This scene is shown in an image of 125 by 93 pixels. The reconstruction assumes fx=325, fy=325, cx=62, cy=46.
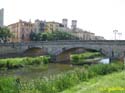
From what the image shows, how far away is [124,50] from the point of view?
6456cm

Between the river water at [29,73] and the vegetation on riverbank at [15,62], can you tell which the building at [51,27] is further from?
the river water at [29,73]

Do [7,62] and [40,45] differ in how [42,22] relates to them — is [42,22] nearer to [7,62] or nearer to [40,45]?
[40,45]

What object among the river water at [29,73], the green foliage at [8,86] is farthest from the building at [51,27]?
the green foliage at [8,86]

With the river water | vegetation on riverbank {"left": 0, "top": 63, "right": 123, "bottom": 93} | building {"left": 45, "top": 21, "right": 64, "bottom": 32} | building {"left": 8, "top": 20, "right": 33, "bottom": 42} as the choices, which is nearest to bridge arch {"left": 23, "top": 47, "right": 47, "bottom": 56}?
the river water

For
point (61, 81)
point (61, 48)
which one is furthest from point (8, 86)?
point (61, 48)

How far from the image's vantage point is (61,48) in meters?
76.2

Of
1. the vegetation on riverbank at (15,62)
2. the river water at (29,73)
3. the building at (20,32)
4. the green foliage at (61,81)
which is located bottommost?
the river water at (29,73)

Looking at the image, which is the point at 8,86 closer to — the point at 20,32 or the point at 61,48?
the point at 61,48

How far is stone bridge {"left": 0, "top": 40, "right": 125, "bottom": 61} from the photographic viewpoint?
218ft

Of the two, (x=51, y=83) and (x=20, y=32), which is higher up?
(x=20, y=32)

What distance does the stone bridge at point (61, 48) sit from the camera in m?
66.4

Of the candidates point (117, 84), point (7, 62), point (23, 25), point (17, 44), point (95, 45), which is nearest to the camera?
point (117, 84)

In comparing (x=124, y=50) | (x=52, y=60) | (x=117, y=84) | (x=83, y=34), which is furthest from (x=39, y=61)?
(x=83, y=34)

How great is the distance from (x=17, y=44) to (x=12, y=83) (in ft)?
207
